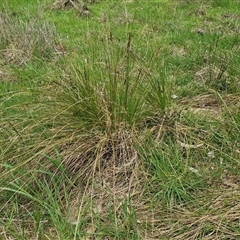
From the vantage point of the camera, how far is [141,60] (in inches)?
147

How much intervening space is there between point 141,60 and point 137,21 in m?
3.49

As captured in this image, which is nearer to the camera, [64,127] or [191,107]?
[64,127]

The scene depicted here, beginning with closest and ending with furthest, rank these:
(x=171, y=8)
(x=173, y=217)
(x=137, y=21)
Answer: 1. (x=173, y=217)
2. (x=137, y=21)
3. (x=171, y=8)

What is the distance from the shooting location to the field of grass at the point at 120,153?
276 cm

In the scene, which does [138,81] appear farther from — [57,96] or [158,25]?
[158,25]

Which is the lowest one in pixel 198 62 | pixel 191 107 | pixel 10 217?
pixel 198 62

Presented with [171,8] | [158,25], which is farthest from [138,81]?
[171,8]

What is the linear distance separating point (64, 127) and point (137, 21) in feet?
13.7

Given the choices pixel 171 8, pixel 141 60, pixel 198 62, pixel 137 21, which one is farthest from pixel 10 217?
pixel 171 8

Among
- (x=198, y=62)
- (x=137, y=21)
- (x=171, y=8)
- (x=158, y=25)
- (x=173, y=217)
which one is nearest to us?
(x=173, y=217)

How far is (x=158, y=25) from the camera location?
662 cm

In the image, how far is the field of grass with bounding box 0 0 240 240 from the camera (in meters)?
2.76

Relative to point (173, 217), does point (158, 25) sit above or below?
below

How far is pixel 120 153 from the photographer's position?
3270mm
